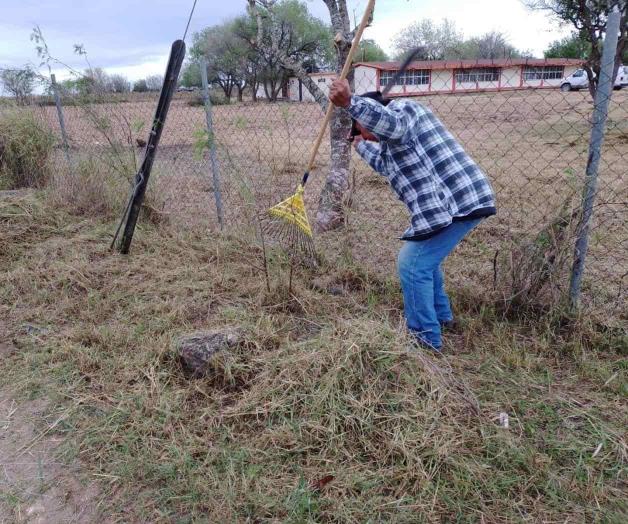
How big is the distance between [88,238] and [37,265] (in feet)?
1.94

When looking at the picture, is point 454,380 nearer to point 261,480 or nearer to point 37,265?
point 261,480

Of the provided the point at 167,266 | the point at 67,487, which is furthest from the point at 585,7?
the point at 67,487

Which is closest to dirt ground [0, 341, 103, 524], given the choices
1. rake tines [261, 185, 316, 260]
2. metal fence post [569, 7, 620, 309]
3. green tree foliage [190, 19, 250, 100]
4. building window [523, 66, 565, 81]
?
rake tines [261, 185, 316, 260]

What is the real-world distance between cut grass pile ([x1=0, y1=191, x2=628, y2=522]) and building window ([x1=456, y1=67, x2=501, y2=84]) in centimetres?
236

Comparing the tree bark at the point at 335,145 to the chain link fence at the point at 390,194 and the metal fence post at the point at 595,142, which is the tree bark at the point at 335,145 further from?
the metal fence post at the point at 595,142

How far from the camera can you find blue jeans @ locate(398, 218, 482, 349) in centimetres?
254

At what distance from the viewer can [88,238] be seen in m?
4.50

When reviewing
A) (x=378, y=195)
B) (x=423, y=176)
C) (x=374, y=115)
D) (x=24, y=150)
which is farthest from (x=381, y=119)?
(x=24, y=150)

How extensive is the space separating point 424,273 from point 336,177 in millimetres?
2153

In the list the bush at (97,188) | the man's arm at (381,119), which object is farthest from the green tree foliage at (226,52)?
the man's arm at (381,119)

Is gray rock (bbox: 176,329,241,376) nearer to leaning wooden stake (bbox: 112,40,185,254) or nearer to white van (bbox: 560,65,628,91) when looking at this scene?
leaning wooden stake (bbox: 112,40,185,254)

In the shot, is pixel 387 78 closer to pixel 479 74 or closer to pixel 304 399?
pixel 479 74

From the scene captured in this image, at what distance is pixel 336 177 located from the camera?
455cm

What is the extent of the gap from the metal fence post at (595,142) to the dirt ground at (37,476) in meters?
2.61
